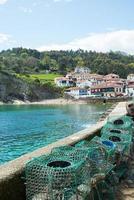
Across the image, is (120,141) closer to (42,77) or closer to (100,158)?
(100,158)

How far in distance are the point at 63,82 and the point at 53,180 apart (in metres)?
150

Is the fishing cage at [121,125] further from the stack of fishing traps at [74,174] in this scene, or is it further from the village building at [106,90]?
the village building at [106,90]

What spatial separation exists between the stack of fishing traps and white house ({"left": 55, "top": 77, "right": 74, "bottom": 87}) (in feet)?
473

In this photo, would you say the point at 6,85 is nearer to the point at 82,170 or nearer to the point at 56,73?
the point at 56,73

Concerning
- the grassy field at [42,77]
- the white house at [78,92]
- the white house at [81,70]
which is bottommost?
the white house at [78,92]

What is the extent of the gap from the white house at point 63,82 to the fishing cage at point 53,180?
146 m

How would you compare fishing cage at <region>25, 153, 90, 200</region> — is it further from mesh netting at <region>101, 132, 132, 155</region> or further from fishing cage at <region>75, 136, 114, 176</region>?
mesh netting at <region>101, 132, 132, 155</region>

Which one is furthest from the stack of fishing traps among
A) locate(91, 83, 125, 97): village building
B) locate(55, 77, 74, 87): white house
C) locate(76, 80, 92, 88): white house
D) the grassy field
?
the grassy field

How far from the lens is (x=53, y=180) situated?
16.5 ft

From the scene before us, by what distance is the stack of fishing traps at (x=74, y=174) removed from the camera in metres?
5.05

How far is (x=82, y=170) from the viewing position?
5.45m

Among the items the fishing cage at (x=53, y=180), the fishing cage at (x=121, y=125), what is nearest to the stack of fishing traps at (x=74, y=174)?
→ the fishing cage at (x=53, y=180)

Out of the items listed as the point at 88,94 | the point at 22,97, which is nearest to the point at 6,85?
the point at 22,97

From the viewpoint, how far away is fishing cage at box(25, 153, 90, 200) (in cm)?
503
